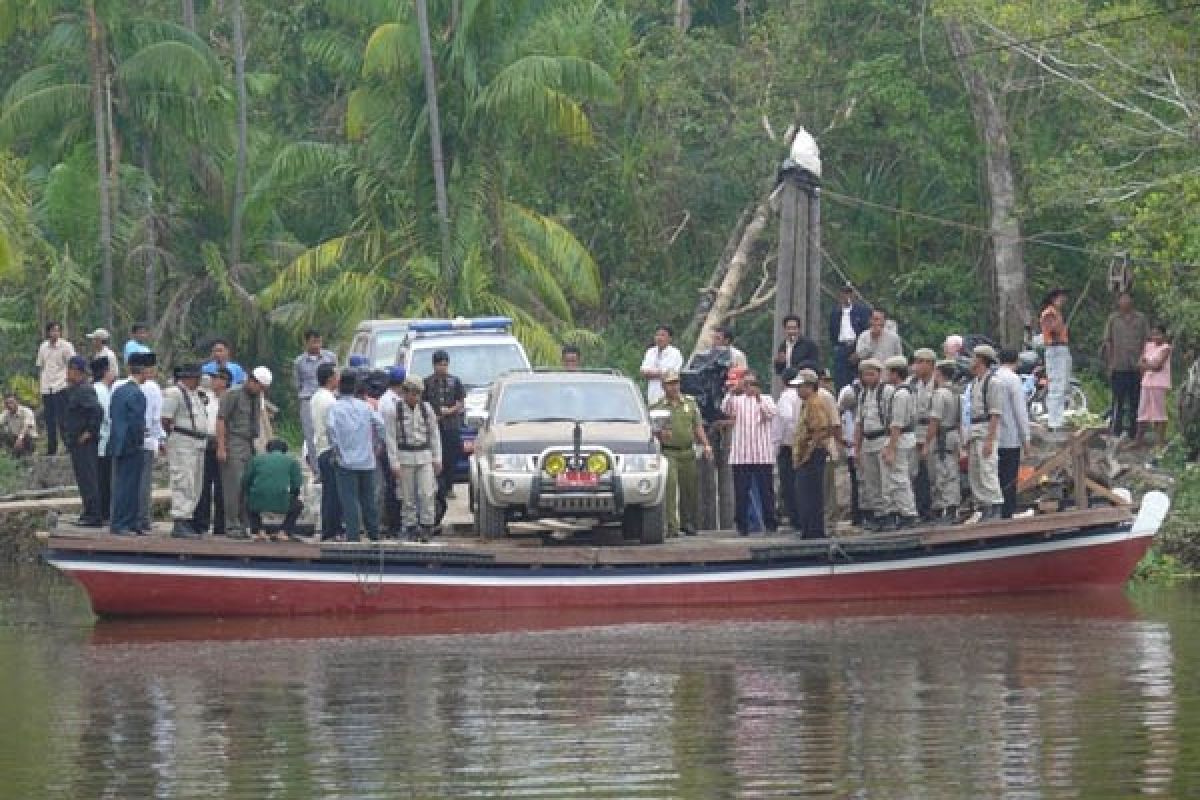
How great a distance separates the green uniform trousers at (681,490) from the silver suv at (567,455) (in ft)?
2.51

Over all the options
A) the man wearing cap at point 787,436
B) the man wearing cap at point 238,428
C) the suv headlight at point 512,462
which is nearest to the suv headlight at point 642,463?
the suv headlight at point 512,462

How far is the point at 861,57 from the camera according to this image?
41.4m

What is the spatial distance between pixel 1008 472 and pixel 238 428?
6.80 meters

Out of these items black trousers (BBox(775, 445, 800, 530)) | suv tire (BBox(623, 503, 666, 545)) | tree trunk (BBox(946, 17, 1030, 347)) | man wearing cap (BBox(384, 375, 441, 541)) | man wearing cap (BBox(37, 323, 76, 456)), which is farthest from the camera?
tree trunk (BBox(946, 17, 1030, 347))

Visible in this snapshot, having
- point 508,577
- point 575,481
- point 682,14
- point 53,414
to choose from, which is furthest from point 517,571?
point 682,14

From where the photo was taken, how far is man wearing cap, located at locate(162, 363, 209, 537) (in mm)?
23734

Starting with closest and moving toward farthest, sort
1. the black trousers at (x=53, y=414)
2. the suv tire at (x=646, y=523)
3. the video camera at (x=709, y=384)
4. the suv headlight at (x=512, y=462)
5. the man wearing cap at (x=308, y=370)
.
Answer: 1. the suv headlight at (x=512, y=462)
2. the suv tire at (x=646, y=523)
3. the video camera at (x=709, y=384)
4. the man wearing cap at (x=308, y=370)
5. the black trousers at (x=53, y=414)

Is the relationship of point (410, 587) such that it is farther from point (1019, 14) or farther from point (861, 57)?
point (861, 57)

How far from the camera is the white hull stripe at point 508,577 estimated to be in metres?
24.1

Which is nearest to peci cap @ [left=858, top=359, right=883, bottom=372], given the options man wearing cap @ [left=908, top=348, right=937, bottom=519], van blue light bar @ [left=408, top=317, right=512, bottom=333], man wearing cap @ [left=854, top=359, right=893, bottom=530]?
man wearing cap @ [left=854, top=359, right=893, bottom=530]

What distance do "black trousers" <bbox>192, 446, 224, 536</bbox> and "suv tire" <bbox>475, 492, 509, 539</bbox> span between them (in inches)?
89.5

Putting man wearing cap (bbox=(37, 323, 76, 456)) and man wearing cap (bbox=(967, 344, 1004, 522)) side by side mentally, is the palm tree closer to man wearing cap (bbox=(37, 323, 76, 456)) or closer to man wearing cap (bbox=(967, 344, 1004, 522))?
man wearing cap (bbox=(37, 323, 76, 456))

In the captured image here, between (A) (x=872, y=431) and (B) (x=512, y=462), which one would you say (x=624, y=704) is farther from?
(A) (x=872, y=431)

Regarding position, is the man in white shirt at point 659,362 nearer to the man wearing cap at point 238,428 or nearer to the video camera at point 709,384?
the video camera at point 709,384
